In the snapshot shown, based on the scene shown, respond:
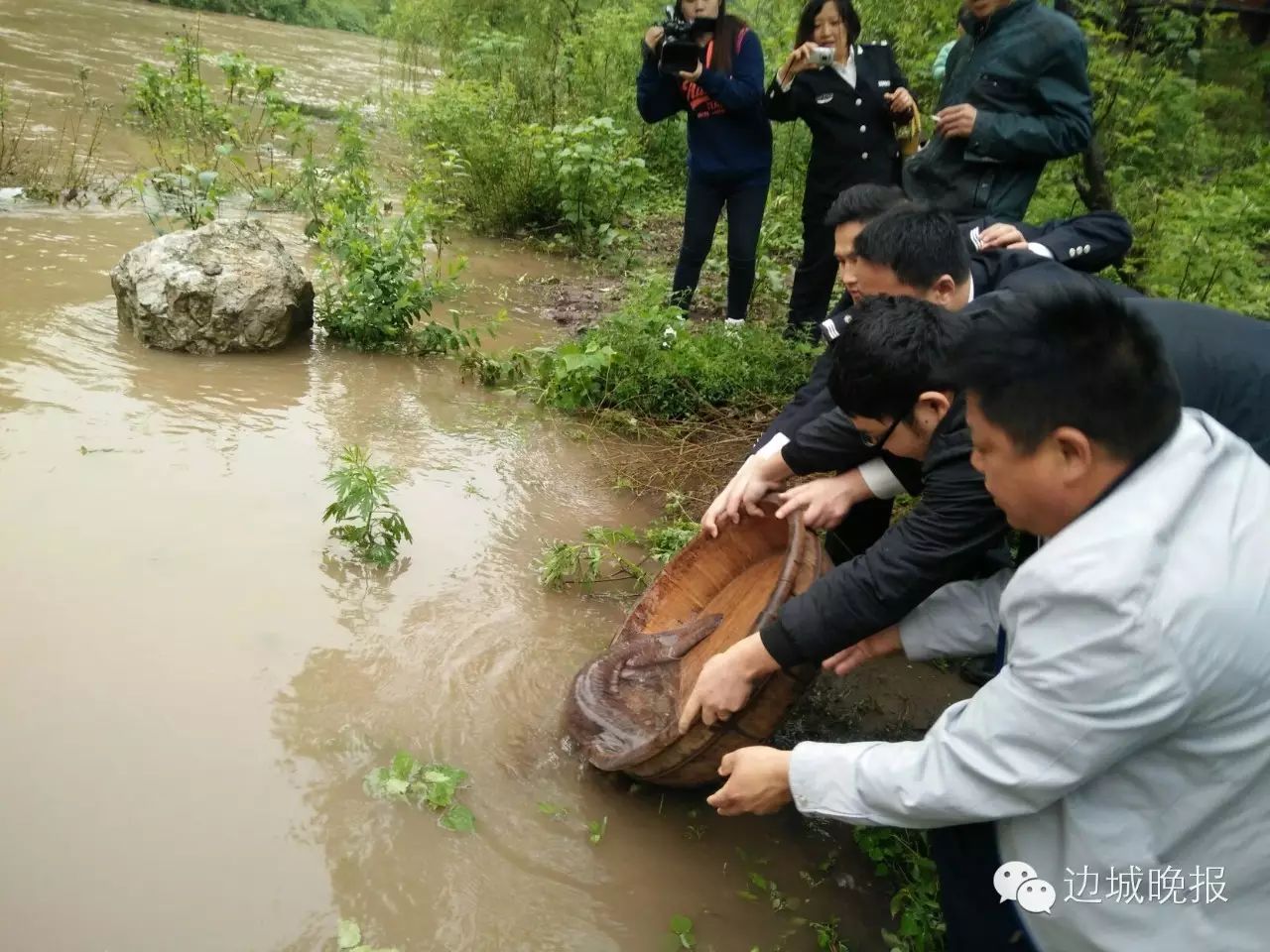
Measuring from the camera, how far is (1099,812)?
1482 mm

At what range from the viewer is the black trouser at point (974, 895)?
1679mm

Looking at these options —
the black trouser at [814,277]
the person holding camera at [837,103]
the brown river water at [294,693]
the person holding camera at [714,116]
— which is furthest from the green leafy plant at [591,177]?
the brown river water at [294,693]

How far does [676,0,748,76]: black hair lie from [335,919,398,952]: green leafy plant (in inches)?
161

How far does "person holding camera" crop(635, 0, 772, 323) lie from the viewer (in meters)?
4.72

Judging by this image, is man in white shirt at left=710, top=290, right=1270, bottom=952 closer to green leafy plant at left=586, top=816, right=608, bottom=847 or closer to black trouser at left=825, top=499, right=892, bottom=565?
green leafy plant at left=586, top=816, right=608, bottom=847

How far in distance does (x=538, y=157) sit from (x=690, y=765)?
5980 millimetres

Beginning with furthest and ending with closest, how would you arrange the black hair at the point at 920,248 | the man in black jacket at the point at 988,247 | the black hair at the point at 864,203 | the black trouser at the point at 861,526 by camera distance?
the black hair at the point at 864,203, the black trouser at the point at 861,526, the man in black jacket at the point at 988,247, the black hair at the point at 920,248

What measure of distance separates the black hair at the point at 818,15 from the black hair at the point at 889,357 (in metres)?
2.58

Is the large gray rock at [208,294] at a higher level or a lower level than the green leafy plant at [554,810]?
higher

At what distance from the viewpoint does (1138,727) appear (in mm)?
1341

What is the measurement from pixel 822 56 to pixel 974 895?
3.64 m

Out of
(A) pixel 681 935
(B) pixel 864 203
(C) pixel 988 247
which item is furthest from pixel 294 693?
(C) pixel 988 247

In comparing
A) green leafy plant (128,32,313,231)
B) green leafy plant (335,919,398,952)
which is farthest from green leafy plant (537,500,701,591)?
green leafy plant (128,32,313,231)

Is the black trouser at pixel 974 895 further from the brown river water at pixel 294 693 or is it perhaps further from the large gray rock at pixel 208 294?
the large gray rock at pixel 208 294
